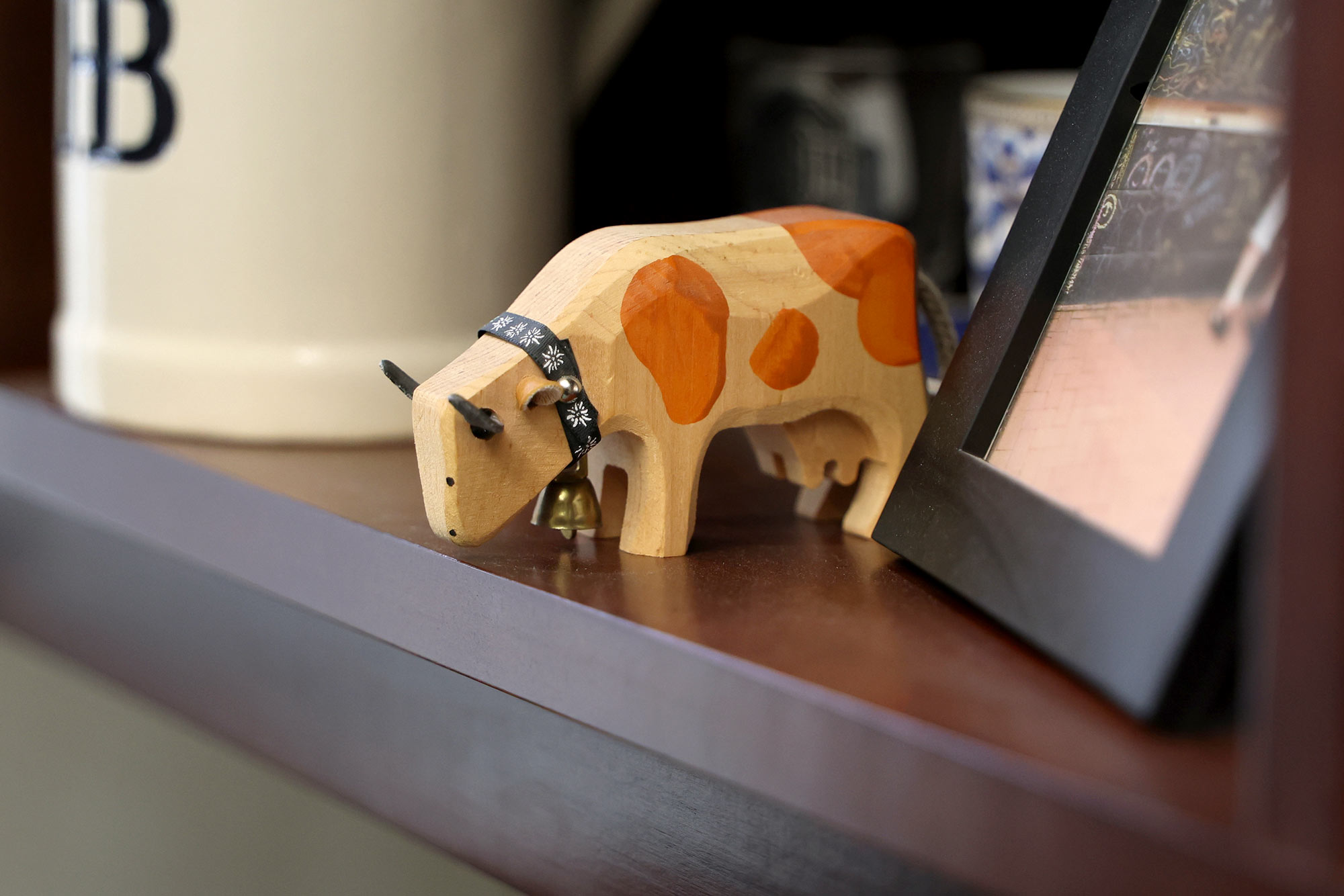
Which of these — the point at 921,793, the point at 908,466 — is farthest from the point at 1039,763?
the point at 908,466

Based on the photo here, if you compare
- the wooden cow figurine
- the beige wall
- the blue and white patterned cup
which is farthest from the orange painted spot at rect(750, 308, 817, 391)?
the beige wall

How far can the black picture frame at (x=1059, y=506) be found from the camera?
247 mm

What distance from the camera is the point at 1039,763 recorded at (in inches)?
9.4

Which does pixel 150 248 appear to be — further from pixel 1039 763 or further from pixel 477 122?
pixel 1039 763

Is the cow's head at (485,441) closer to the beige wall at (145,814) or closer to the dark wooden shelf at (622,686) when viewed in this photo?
the dark wooden shelf at (622,686)

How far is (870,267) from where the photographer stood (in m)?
0.40

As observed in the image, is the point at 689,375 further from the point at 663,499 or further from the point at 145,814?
the point at 145,814

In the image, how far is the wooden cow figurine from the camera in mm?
346

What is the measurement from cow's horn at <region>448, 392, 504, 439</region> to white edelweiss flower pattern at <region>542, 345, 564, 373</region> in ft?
0.06

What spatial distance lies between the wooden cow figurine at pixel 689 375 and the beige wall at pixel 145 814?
1.09 feet

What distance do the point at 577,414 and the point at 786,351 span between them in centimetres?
7

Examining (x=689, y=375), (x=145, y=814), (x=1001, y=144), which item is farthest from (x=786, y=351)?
(x=145, y=814)

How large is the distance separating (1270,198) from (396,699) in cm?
31

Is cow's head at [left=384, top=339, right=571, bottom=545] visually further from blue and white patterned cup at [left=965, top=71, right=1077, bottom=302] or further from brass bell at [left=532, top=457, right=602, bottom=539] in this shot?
blue and white patterned cup at [left=965, top=71, right=1077, bottom=302]
